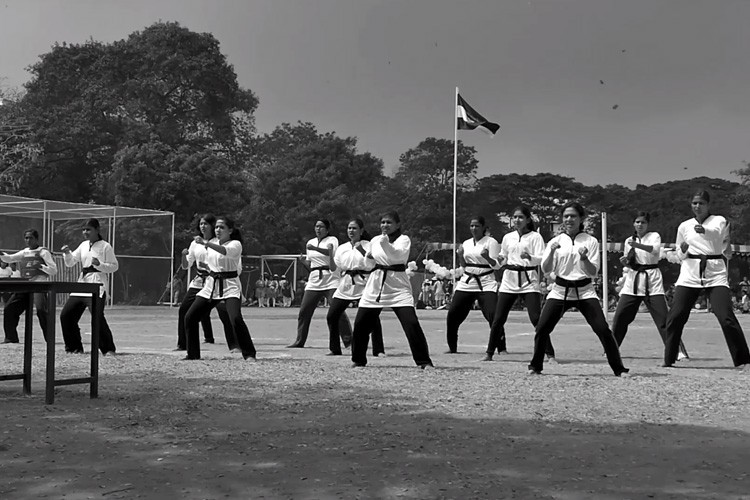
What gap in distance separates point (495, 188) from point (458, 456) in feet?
195

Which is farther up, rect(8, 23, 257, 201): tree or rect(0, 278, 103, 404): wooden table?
rect(8, 23, 257, 201): tree

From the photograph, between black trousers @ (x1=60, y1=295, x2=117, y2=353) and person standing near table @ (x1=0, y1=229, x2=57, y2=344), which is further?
person standing near table @ (x1=0, y1=229, x2=57, y2=344)

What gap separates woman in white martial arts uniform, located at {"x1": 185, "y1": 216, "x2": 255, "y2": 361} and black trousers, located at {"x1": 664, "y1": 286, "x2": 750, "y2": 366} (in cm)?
484

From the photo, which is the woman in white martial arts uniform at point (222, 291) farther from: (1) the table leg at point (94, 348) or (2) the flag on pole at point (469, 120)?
(2) the flag on pole at point (469, 120)

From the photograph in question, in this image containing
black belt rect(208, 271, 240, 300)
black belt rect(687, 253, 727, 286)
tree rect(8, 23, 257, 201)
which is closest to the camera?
black belt rect(687, 253, 727, 286)

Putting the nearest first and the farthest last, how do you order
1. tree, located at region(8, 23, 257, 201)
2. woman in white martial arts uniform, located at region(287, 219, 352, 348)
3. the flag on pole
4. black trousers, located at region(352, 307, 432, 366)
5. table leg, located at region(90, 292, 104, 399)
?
1. table leg, located at region(90, 292, 104, 399)
2. black trousers, located at region(352, 307, 432, 366)
3. woman in white martial arts uniform, located at region(287, 219, 352, 348)
4. the flag on pole
5. tree, located at region(8, 23, 257, 201)

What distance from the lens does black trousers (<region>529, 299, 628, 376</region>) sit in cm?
984

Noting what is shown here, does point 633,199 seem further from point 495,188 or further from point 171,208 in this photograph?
point 171,208

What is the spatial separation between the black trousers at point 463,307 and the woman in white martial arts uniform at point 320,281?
4.94 feet

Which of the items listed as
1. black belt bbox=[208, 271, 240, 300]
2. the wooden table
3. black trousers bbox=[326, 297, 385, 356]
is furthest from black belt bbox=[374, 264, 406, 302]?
the wooden table

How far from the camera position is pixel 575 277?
9.91 m

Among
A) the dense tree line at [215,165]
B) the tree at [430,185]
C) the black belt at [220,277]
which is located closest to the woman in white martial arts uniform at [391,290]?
the black belt at [220,277]

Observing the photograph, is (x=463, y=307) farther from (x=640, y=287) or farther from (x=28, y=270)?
(x=28, y=270)

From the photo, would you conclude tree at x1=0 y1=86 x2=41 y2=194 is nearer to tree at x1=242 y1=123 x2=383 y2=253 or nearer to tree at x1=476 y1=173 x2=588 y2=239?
tree at x1=242 y1=123 x2=383 y2=253
